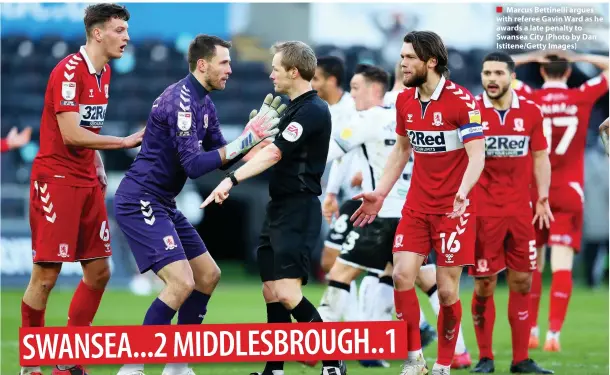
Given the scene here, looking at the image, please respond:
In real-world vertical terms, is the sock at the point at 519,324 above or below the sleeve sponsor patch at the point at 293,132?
below

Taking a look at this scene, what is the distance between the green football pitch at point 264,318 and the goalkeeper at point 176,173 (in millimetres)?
1283

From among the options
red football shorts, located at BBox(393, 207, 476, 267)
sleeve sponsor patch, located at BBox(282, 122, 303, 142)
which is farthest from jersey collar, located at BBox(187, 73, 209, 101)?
red football shorts, located at BBox(393, 207, 476, 267)

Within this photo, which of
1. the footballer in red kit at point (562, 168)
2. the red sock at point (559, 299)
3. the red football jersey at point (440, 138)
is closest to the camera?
the red football jersey at point (440, 138)

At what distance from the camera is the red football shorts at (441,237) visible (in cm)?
707

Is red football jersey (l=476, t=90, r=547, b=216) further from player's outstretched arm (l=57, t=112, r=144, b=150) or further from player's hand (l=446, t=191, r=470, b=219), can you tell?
player's outstretched arm (l=57, t=112, r=144, b=150)

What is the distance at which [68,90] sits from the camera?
7074 millimetres

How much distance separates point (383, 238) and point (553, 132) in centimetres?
256

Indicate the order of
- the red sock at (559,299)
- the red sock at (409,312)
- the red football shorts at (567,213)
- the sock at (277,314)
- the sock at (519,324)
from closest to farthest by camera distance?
the red sock at (409,312) < the sock at (277,314) < the sock at (519,324) < the red sock at (559,299) < the red football shorts at (567,213)

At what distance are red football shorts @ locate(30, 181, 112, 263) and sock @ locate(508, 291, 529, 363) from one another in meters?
3.07

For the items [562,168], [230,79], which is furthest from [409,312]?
[230,79]

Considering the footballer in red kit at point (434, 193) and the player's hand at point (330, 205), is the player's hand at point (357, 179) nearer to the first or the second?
the player's hand at point (330, 205)

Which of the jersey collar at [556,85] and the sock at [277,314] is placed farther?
the jersey collar at [556,85]

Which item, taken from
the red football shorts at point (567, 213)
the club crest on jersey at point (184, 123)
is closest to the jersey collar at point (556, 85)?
the red football shorts at point (567, 213)

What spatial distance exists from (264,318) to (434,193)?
17.9 feet
